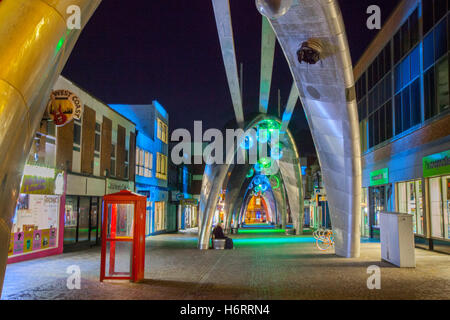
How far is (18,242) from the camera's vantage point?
16.1m

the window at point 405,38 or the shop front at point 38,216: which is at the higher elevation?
the window at point 405,38

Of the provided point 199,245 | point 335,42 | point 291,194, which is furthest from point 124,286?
point 291,194

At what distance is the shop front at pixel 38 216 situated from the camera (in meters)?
16.2

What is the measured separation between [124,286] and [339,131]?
1000cm

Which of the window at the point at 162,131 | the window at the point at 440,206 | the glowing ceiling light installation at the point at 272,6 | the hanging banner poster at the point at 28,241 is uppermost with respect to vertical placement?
the window at the point at 162,131

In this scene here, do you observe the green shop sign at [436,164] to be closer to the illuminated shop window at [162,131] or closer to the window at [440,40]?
the window at [440,40]

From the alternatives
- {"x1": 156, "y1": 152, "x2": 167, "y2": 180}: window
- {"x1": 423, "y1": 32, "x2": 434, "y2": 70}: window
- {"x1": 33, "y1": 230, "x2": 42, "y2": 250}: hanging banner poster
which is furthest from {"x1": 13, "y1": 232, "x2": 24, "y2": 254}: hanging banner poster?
{"x1": 156, "y1": 152, "x2": 167, "y2": 180}: window

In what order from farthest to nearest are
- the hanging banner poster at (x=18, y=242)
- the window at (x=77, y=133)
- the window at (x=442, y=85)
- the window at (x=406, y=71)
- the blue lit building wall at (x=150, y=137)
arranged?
the blue lit building wall at (x=150, y=137) → the window at (x=406, y=71) → the window at (x=77, y=133) → the window at (x=442, y=85) → the hanging banner poster at (x=18, y=242)

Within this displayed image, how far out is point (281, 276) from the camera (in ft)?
40.4

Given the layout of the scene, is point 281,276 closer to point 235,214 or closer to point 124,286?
point 124,286

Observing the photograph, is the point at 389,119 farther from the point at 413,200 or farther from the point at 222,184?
the point at 222,184

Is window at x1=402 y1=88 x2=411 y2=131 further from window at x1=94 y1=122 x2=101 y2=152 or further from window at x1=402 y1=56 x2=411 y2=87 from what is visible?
window at x1=94 y1=122 x2=101 y2=152

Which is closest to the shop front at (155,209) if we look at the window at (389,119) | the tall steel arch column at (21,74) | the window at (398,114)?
the window at (389,119)

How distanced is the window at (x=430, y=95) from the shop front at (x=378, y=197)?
7.19 meters
